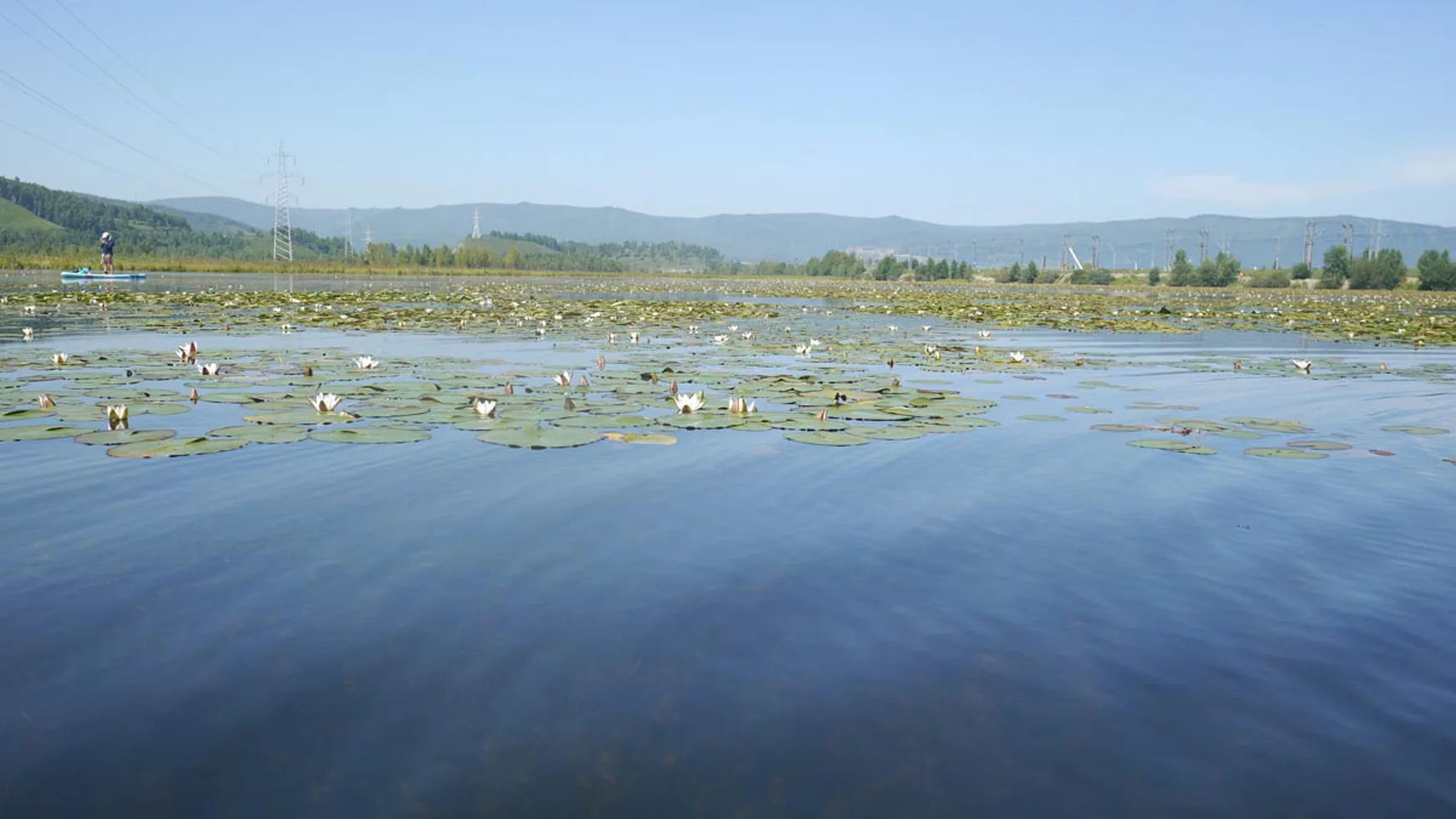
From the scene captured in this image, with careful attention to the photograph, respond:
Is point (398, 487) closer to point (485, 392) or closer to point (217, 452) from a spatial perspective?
point (217, 452)

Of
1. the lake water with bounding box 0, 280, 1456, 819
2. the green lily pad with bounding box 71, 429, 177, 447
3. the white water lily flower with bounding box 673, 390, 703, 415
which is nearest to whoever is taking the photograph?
the lake water with bounding box 0, 280, 1456, 819

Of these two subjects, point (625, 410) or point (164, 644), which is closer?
point (164, 644)

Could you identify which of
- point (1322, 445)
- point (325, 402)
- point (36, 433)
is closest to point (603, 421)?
point (325, 402)

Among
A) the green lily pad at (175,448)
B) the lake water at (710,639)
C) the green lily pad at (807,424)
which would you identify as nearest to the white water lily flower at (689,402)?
the green lily pad at (807,424)

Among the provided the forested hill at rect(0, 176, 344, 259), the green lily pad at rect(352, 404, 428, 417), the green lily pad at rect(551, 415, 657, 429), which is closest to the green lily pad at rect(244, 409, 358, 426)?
the green lily pad at rect(352, 404, 428, 417)

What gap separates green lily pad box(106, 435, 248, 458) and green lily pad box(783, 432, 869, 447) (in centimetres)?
440

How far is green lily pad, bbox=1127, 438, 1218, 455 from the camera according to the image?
814 centimetres

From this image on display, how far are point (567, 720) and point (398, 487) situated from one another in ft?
11.8

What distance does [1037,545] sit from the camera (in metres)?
5.43

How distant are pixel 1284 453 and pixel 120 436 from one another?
9345 millimetres

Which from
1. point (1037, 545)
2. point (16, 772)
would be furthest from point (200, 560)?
point (1037, 545)

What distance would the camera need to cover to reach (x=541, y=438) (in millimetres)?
7742

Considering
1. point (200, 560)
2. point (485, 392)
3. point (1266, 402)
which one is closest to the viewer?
point (200, 560)

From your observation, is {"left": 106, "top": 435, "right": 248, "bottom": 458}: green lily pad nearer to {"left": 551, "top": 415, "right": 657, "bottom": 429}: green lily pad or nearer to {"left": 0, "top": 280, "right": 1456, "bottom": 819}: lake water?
{"left": 0, "top": 280, "right": 1456, "bottom": 819}: lake water
